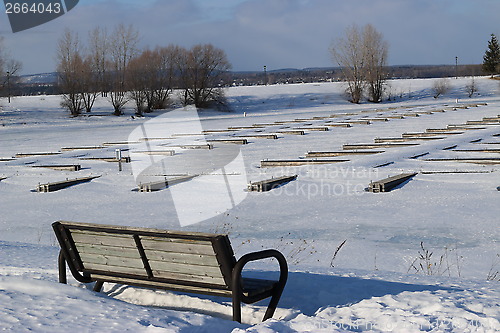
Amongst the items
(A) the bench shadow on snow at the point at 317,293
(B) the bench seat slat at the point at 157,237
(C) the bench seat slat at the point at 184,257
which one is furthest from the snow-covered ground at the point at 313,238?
(B) the bench seat slat at the point at 157,237

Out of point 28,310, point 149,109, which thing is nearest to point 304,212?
point 28,310

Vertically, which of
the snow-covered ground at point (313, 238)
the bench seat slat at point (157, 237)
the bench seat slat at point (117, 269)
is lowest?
the snow-covered ground at point (313, 238)

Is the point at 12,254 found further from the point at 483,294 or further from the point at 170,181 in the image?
the point at 170,181

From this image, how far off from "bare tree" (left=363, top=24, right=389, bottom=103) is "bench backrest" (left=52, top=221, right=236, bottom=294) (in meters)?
58.9

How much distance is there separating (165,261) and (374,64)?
60.8 metres

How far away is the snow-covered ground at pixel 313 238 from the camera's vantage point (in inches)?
187

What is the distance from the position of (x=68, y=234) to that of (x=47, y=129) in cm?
3789

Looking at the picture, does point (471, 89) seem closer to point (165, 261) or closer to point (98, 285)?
point (98, 285)

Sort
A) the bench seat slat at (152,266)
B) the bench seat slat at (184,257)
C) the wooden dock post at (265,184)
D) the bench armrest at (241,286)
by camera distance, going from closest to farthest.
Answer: the bench armrest at (241,286), the bench seat slat at (184,257), the bench seat slat at (152,266), the wooden dock post at (265,184)

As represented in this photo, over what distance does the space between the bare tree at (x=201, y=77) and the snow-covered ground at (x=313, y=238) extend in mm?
32003

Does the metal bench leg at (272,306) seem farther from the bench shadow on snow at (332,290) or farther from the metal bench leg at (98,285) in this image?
the metal bench leg at (98,285)

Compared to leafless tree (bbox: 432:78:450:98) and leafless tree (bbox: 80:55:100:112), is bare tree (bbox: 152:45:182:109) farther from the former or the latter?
leafless tree (bbox: 432:78:450:98)

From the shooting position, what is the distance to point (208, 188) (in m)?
14.5

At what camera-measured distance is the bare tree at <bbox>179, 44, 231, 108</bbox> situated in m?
57.9
